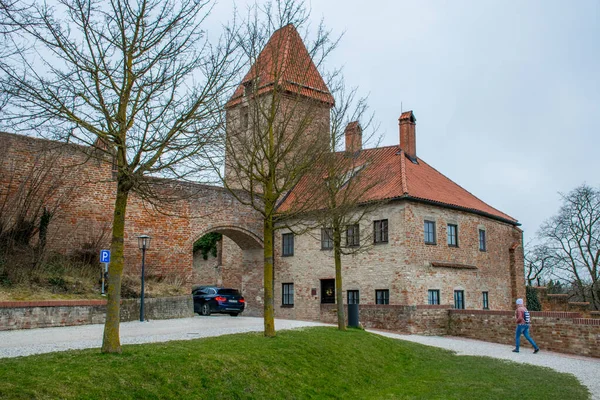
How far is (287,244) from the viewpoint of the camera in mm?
29484

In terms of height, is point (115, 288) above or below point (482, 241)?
below

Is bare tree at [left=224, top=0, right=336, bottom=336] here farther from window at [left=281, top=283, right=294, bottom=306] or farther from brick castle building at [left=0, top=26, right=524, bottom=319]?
window at [left=281, top=283, right=294, bottom=306]

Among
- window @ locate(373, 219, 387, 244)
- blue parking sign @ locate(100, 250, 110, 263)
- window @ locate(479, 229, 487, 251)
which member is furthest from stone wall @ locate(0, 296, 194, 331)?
window @ locate(479, 229, 487, 251)

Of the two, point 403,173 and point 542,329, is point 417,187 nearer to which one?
point 403,173

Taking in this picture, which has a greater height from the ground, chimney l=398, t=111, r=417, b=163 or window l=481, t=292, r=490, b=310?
chimney l=398, t=111, r=417, b=163

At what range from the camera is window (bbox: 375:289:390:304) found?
969 inches

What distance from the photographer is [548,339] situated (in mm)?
18422

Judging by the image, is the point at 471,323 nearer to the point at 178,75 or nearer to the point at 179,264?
the point at 179,264

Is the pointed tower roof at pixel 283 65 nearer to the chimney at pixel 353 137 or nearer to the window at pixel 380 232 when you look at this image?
the chimney at pixel 353 137

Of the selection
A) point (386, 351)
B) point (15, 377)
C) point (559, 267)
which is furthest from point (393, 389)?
point (559, 267)

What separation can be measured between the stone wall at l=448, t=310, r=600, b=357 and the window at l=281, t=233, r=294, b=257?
9.66m

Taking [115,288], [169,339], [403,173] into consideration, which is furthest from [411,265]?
[115,288]

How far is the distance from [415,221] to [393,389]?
1428 cm

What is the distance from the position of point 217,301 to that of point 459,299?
10.9 meters
